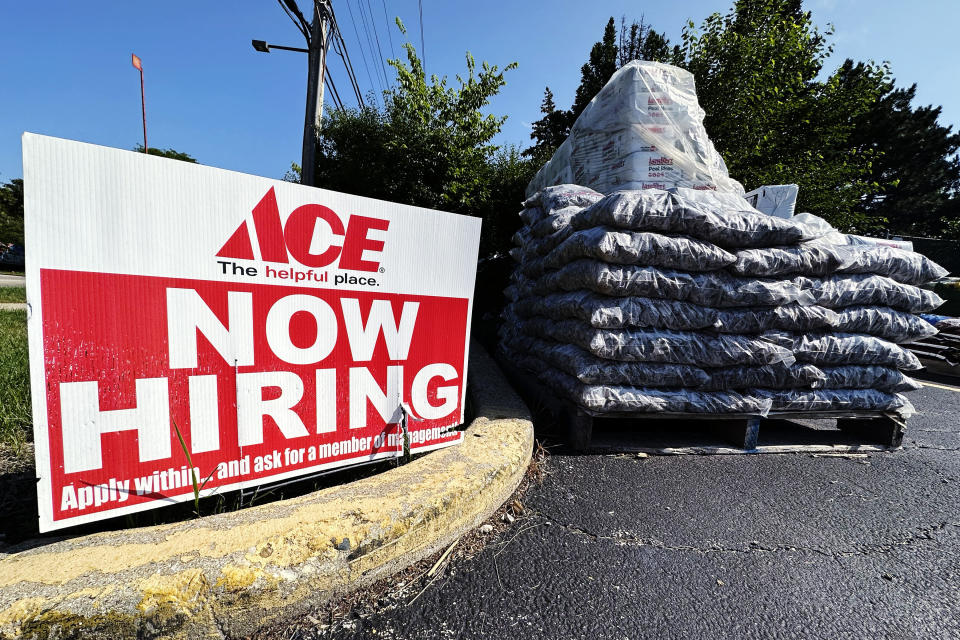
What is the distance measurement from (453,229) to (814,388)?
2.50 metres

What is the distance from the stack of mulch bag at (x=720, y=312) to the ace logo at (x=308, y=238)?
128 centimetres

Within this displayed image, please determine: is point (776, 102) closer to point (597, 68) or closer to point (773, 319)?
point (773, 319)

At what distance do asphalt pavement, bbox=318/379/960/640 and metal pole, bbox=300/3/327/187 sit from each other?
6298 mm

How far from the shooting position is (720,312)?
2467 mm

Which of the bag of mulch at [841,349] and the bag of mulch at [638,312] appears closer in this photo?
the bag of mulch at [638,312]

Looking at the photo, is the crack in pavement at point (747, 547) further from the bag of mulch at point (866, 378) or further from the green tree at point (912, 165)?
the green tree at point (912, 165)

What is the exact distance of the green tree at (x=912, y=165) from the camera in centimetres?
2169

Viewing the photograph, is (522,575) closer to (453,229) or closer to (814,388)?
(453,229)

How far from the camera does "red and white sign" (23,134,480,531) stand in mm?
1150

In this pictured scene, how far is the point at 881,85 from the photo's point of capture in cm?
814

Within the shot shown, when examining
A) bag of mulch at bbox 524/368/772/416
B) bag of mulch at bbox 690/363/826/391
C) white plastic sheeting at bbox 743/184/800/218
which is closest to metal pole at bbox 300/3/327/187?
bag of mulch at bbox 524/368/772/416

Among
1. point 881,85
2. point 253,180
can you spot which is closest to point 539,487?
point 253,180

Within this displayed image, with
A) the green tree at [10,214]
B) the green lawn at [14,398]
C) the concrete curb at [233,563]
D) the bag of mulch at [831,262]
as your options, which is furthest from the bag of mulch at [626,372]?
the green tree at [10,214]

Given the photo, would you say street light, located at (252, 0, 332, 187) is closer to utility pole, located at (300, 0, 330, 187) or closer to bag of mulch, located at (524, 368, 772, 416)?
utility pole, located at (300, 0, 330, 187)
